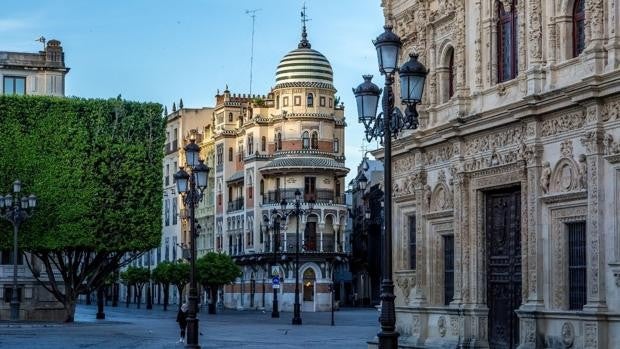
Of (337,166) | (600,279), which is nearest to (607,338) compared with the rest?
(600,279)

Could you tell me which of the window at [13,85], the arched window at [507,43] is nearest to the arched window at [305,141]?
the window at [13,85]

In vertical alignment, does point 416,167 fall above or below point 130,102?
below

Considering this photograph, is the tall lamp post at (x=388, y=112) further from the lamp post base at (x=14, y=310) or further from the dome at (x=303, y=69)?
the dome at (x=303, y=69)

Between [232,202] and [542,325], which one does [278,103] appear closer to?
[232,202]

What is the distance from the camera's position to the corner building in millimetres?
89750

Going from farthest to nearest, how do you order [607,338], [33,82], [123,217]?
1. [33,82]
2. [123,217]
3. [607,338]

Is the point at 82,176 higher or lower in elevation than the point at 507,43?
lower

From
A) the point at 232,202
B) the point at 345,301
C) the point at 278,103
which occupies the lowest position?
the point at 345,301

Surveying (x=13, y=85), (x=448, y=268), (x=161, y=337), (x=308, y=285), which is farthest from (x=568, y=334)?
(x=308, y=285)

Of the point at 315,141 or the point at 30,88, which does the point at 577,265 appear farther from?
the point at 315,141

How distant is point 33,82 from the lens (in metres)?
66.1

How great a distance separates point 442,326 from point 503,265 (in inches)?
125

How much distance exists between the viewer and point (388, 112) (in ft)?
63.8

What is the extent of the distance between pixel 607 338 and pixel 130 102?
3835 cm
